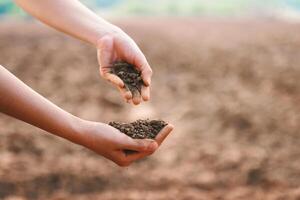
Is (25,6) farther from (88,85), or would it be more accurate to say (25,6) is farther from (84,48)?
(84,48)

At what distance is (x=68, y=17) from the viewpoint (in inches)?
70.7

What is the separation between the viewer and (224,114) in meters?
4.08

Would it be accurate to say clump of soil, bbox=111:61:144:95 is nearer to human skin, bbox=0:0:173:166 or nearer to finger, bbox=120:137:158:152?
human skin, bbox=0:0:173:166

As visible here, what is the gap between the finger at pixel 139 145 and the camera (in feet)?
5.68

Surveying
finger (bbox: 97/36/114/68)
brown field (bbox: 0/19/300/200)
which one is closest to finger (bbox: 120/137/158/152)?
finger (bbox: 97/36/114/68)

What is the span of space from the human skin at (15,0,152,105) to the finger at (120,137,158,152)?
13 cm

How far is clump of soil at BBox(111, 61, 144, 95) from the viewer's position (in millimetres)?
1774

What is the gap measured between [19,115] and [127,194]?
1.40 meters

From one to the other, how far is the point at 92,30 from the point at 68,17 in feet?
0.27

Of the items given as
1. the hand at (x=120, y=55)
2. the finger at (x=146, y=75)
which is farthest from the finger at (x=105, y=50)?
the finger at (x=146, y=75)

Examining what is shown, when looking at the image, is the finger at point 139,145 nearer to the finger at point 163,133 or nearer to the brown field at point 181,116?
the finger at point 163,133

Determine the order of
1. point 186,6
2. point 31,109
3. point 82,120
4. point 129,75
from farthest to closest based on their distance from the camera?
point 186,6, point 129,75, point 82,120, point 31,109

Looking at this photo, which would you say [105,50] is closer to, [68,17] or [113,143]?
[68,17]

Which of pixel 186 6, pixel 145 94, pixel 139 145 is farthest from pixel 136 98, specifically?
pixel 186 6
